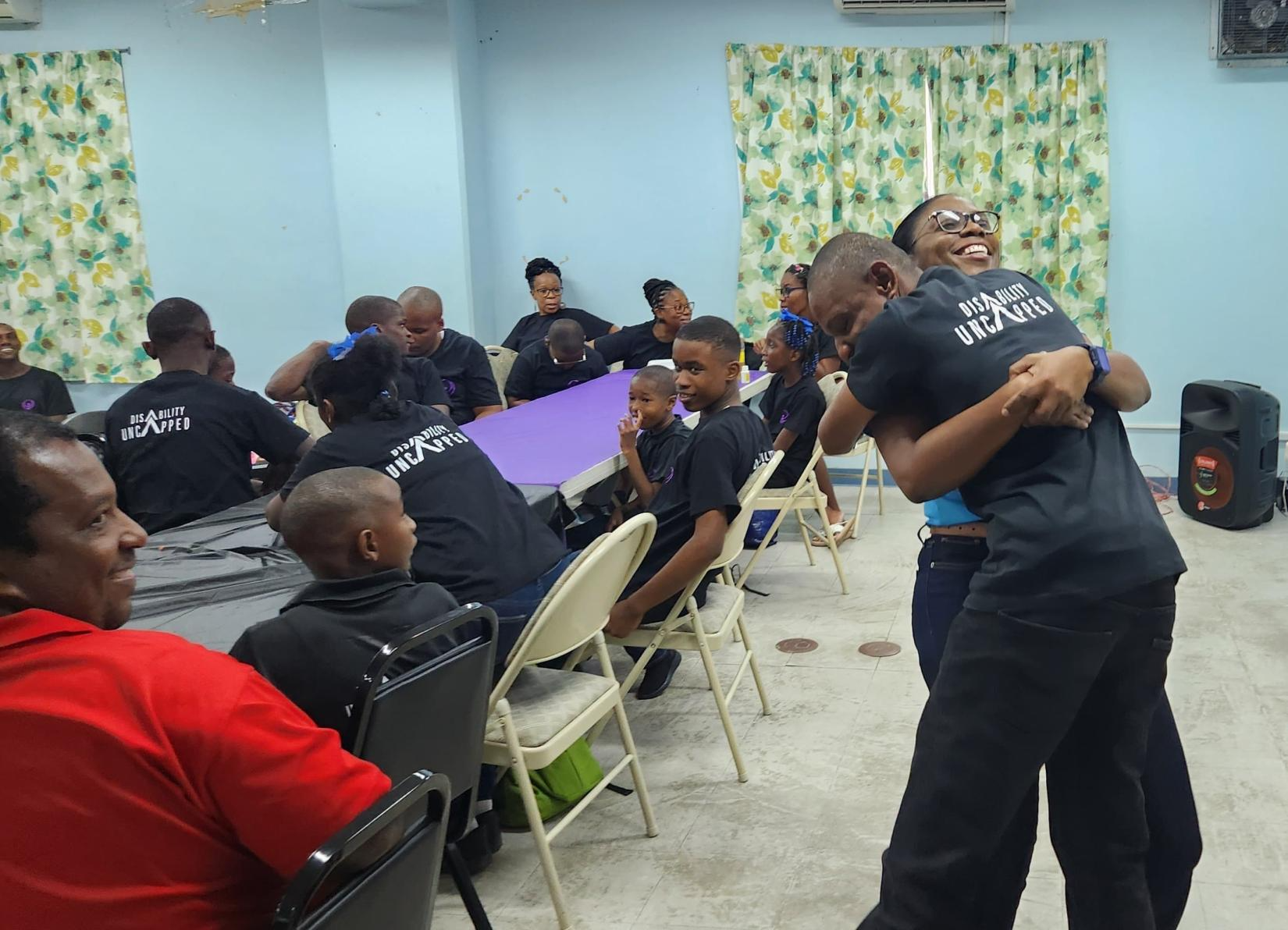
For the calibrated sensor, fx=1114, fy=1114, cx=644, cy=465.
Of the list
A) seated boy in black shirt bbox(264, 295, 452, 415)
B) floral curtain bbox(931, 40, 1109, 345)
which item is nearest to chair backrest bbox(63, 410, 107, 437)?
seated boy in black shirt bbox(264, 295, 452, 415)

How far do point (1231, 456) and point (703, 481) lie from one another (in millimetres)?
3498

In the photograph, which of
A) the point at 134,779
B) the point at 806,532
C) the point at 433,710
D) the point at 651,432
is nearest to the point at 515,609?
the point at 433,710

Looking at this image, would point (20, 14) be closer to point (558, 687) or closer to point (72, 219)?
point (72, 219)

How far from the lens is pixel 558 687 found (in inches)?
96.1

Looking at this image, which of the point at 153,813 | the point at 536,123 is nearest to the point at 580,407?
the point at 536,123

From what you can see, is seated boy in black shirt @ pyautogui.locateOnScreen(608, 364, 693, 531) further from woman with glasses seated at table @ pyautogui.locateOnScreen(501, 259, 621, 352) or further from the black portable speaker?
the black portable speaker

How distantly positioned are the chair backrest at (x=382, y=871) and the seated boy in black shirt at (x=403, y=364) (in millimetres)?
2658

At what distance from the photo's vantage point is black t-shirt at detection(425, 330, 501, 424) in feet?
16.1

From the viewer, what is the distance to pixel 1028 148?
6012 mm

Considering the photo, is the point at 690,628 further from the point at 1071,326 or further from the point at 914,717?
the point at 1071,326

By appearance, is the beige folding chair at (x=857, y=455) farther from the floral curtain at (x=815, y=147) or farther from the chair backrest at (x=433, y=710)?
the chair backrest at (x=433, y=710)

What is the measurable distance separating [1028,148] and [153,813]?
5.98 m

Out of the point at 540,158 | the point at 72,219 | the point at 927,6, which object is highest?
the point at 927,6

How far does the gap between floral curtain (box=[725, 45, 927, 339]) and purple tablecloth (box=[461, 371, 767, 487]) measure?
1822mm
